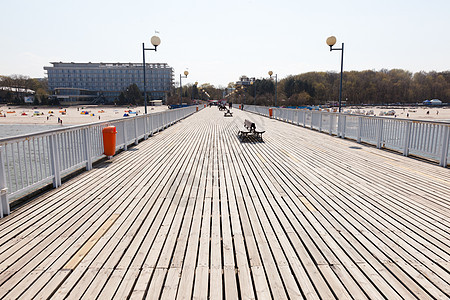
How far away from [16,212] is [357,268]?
4919mm

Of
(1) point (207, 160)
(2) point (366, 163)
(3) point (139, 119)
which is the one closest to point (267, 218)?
(1) point (207, 160)

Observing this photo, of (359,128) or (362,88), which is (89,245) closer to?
(359,128)

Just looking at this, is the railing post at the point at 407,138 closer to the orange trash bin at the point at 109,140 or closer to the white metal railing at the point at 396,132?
the white metal railing at the point at 396,132

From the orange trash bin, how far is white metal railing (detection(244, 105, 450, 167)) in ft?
29.6

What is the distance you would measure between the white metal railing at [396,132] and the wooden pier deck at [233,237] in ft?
4.96

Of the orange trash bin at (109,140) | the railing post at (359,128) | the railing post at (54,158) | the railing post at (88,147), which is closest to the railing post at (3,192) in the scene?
the railing post at (54,158)

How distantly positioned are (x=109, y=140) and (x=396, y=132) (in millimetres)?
9395

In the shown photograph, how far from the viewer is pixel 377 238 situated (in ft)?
11.8

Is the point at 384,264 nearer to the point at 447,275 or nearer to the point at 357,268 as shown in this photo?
the point at 357,268

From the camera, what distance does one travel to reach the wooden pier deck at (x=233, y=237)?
267 centimetres

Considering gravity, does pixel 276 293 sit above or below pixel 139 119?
below

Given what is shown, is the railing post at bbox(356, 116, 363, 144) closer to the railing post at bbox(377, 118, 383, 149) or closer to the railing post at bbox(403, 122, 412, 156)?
the railing post at bbox(377, 118, 383, 149)

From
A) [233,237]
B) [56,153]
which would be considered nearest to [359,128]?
[233,237]

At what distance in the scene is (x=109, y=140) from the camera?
27.6ft
